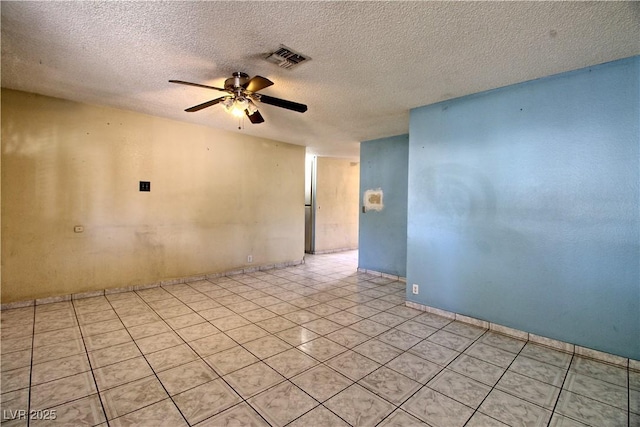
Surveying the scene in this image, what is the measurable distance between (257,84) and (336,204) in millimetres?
5420

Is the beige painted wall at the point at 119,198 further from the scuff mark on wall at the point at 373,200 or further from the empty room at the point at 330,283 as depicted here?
the scuff mark on wall at the point at 373,200

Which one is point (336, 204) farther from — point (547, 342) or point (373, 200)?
point (547, 342)

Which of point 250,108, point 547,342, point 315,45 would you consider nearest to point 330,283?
point 547,342

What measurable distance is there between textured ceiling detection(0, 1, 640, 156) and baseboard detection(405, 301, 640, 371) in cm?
255

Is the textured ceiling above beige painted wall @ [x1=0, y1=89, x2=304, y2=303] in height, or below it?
above

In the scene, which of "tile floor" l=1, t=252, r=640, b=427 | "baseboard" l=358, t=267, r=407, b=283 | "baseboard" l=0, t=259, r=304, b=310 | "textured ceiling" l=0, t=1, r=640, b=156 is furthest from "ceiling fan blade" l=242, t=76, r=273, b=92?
"baseboard" l=358, t=267, r=407, b=283

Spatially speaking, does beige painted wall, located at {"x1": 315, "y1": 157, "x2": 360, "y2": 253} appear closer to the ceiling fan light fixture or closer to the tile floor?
the tile floor

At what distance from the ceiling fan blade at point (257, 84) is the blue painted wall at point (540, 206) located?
2.11m

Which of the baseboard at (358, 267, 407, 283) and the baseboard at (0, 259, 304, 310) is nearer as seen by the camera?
the baseboard at (0, 259, 304, 310)

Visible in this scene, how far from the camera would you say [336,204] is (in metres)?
7.73

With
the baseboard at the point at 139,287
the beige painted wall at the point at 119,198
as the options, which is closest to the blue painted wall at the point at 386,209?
the baseboard at the point at 139,287

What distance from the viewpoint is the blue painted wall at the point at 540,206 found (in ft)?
7.76

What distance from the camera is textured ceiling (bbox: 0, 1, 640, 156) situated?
1.84m

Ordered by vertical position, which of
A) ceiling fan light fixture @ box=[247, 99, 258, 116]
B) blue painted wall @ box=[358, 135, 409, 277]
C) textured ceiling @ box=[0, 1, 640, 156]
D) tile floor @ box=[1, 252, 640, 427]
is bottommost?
tile floor @ box=[1, 252, 640, 427]
